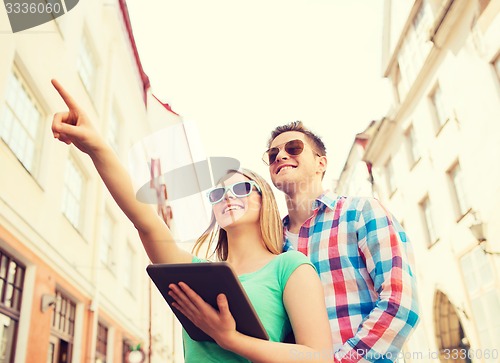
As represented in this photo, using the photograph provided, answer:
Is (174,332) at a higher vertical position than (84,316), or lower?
higher

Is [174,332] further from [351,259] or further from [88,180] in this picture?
[351,259]

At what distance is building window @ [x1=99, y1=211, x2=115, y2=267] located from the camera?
11567mm

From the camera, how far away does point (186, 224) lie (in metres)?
2.05

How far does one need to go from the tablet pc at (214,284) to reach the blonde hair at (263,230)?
0.44 metres

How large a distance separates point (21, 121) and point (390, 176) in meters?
12.4

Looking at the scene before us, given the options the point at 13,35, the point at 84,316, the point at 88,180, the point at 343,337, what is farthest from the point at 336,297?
the point at 88,180

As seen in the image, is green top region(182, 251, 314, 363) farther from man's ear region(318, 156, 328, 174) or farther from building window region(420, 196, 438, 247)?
building window region(420, 196, 438, 247)

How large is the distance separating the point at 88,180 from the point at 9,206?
4.56 meters

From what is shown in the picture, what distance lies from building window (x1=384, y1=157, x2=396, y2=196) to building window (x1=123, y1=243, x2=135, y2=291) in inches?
346

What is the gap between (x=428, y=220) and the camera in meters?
13.6

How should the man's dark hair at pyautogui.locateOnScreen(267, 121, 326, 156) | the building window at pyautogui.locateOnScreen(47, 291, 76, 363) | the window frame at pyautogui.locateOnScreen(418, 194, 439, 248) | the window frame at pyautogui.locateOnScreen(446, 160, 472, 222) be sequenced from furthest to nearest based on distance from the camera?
the window frame at pyautogui.locateOnScreen(418, 194, 439, 248) → the window frame at pyautogui.locateOnScreen(446, 160, 472, 222) → the building window at pyautogui.locateOnScreen(47, 291, 76, 363) → the man's dark hair at pyautogui.locateOnScreen(267, 121, 326, 156)

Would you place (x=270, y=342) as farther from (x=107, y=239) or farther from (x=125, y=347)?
(x=125, y=347)

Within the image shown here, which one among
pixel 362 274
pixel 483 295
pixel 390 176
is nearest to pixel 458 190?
pixel 483 295

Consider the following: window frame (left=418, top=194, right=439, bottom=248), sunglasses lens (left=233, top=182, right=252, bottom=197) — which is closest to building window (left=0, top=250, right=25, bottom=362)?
sunglasses lens (left=233, top=182, right=252, bottom=197)
